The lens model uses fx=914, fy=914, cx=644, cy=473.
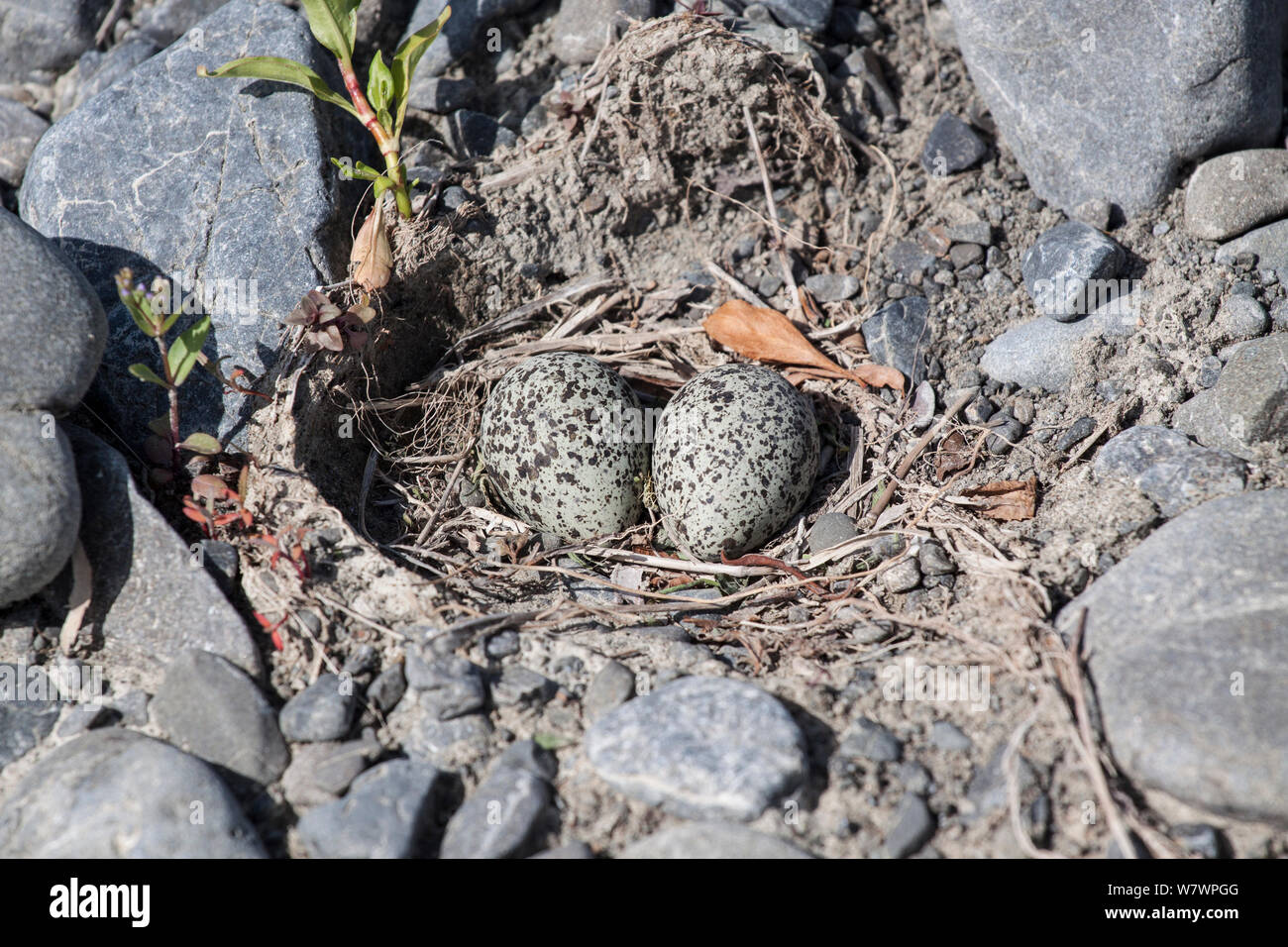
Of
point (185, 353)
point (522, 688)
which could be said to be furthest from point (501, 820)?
point (185, 353)

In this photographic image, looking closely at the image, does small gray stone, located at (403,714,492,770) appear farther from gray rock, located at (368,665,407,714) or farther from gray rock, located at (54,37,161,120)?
gray rock, located at (54,37,161,120)

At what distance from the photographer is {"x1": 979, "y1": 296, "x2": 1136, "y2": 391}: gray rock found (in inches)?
138

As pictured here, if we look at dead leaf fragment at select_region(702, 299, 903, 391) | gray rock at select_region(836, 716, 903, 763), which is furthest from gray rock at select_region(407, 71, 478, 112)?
gray rock at select_region(836, 716, 903, 763)

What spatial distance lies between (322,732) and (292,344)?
150 cm

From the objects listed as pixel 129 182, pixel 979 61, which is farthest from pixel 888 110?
pixel 129 182

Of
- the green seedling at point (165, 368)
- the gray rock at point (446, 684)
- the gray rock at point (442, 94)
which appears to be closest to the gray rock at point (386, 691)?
the gray rock at point (446, 684)

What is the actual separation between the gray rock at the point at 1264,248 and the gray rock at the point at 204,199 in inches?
137

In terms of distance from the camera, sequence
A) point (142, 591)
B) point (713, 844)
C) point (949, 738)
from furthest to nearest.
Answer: point (142, 591)
point (949, 738)
point (713, 844)

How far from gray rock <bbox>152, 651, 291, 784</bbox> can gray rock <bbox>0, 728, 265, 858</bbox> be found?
10 centimetres

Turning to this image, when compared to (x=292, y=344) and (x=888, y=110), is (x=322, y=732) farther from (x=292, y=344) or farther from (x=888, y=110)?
(x=888, y=110)

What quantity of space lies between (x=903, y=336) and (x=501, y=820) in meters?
2.50

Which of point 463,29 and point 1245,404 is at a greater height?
point 463,29

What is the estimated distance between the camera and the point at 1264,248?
346 cm

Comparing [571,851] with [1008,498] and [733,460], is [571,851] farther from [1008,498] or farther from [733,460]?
[1008,498]
